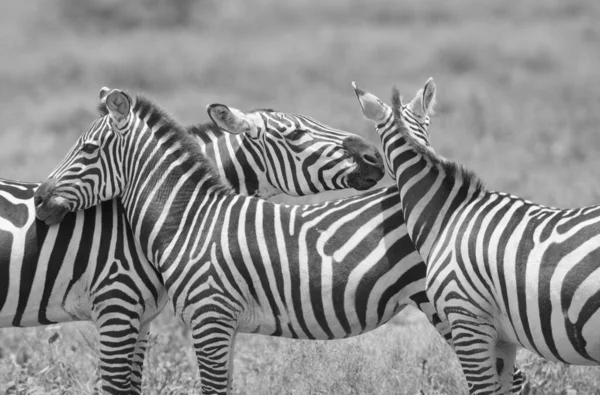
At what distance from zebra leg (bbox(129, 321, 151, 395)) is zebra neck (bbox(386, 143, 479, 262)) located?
2.06 meters

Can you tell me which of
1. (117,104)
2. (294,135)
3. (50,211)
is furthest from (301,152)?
(50,211)

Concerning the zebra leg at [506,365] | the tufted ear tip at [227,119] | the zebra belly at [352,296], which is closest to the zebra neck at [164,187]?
the tufted ear tip at [227,119]

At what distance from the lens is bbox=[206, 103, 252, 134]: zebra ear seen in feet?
21.9

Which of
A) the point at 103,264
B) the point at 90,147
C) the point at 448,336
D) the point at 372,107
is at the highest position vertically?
the point at 372,107

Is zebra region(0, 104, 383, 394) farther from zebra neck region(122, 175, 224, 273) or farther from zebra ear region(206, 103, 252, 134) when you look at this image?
zebra neck region(122, 175, 224, 273)

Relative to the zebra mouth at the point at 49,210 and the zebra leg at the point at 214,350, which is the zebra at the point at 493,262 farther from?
the zebra mouth at the point at 49,210

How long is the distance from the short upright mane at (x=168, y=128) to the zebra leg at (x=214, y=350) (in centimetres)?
108

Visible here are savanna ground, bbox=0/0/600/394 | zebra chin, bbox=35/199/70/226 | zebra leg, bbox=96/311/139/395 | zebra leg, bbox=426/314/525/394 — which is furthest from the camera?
savanna ground, bbox=0/0/600/394

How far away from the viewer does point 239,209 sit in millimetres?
6434

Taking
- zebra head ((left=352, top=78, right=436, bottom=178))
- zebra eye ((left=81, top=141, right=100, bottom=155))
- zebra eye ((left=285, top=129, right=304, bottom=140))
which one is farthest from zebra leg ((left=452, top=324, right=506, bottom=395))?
zebra eye ((left=81, top=141, right=100, bottom=155))

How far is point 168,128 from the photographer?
264 inches

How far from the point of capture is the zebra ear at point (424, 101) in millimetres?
6363

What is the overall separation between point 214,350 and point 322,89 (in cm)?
1753

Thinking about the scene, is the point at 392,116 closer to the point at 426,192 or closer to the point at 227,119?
the point at 426,192
